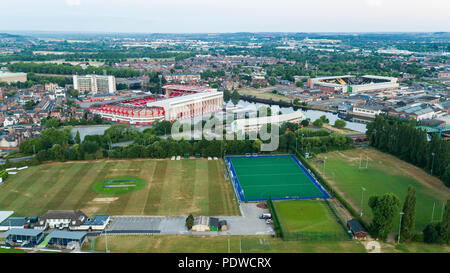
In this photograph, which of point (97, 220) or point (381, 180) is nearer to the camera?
point (97, 220)

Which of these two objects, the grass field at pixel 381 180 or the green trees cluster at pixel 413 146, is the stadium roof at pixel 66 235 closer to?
the grass field at pixel 381 180

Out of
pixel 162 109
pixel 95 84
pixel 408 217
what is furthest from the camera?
pixel 95 84

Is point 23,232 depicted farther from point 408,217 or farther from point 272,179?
point 408,217

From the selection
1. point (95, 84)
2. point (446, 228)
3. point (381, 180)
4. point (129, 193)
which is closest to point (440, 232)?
point (446, 228)

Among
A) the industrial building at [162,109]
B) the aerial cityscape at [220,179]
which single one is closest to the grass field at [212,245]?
the aerial cityscape at [220,179]

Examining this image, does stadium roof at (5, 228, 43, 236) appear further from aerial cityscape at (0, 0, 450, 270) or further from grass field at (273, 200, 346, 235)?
grass field at (273, 200, 346, 235)

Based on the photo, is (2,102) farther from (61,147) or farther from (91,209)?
(91,209)

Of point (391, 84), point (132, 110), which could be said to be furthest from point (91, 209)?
point (391, 84)
